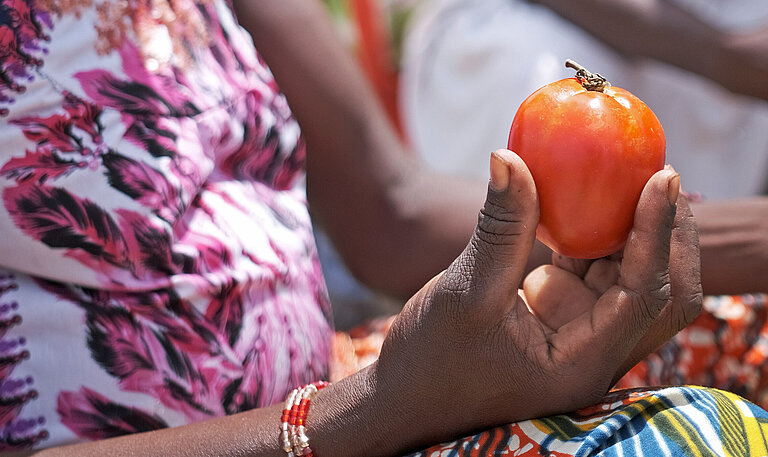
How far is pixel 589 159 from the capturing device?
65 cm

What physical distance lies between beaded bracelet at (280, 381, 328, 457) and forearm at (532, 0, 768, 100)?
114 cm

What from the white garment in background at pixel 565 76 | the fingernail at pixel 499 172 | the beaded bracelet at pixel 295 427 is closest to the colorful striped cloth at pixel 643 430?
the beaded bracelet at pixel 295 427

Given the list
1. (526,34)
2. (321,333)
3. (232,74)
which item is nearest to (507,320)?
(321,333)

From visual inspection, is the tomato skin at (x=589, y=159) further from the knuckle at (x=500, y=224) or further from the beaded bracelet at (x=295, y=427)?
the beaded bracelet at (x=295, y=427)

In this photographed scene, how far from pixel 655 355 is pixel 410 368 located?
542mm

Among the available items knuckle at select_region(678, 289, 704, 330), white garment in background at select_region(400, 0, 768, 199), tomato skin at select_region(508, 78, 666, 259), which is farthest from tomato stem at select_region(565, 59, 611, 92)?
white garment in background at select_region(400, 0, 768, 199)

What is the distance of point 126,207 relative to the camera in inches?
33.4

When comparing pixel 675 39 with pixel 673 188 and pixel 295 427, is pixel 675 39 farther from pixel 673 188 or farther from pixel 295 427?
pixel 295 427

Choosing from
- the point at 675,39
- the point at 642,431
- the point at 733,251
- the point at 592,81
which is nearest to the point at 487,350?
the point at 642,431

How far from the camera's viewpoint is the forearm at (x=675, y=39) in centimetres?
143

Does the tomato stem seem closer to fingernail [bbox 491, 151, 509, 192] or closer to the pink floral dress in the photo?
fingernail [bbox 491, 151, 509, 192]

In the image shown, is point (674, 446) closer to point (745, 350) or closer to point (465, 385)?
point (465, 385)

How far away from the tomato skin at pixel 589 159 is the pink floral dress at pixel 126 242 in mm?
426

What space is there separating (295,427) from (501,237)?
0.30 m
